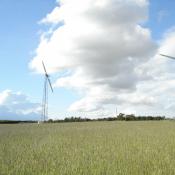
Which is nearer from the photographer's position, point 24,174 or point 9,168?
point 24,174

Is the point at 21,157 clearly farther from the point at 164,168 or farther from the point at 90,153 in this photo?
the point at 164,168

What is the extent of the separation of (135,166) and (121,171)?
1275 millimetres

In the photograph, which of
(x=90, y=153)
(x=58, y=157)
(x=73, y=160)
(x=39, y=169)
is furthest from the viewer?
(x=90, y=153)

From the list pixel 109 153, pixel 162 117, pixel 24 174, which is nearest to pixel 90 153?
pixel 109 153

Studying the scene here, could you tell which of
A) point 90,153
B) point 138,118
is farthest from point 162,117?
point 90,153

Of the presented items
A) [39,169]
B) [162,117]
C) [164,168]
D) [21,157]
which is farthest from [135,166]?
[162,117]

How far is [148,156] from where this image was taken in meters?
17.7

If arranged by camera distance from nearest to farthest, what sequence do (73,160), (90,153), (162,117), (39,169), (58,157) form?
(39,169), (73,160), (58,157), (90,153), (162,117)

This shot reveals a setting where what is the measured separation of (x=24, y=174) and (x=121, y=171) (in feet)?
9.04

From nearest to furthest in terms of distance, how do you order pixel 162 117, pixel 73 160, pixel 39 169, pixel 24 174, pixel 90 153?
pixel 24 174, pixel 39 169, pixel 73 160, pixel 90 153, pixel 162 117

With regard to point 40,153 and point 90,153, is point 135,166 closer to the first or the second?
point 90,153

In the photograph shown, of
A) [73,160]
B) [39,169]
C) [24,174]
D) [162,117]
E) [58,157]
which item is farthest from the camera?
[162,117]

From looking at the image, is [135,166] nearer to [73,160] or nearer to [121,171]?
[121,171]

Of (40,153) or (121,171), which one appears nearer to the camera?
(121,171)
